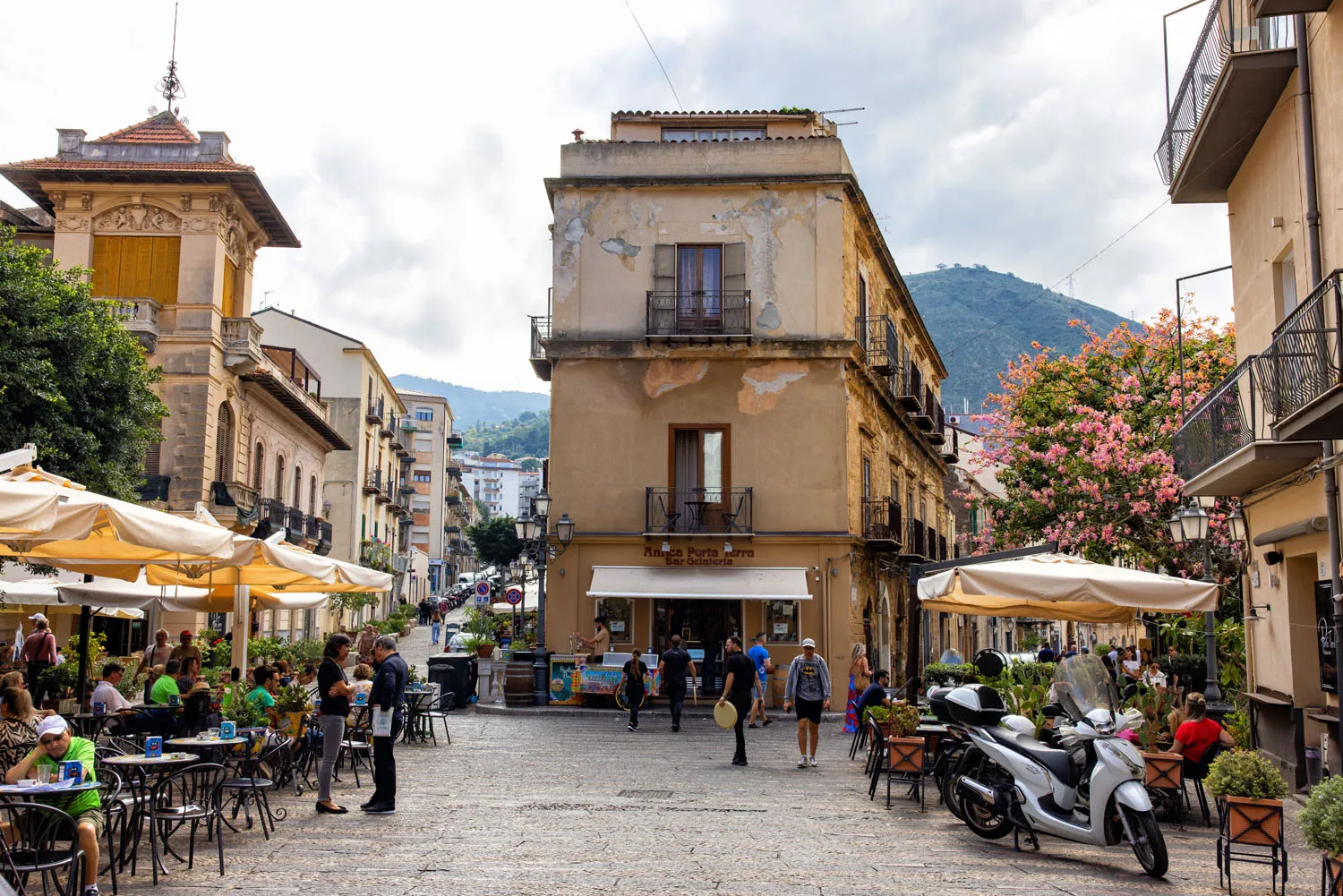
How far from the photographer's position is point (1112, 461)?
25.5 meters

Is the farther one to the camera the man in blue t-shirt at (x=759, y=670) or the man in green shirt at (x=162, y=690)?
the man in blue t-shirt at (x=759, y=670)

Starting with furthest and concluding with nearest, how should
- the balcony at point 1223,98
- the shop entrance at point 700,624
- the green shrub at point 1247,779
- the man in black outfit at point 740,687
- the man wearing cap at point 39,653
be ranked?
1. the shop entrance at point 700,624
2. the man wearing cap at point 39,653
3. the man in black outfit at point 740,687
4. the balcony at point 1223,98
5. the green shrub at point 1247,779

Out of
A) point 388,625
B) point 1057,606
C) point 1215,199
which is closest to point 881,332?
point 1215,199

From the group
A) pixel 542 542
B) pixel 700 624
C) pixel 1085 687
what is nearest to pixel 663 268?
pixel 542 542

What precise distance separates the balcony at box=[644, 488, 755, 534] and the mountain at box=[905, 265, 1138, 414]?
129030mm

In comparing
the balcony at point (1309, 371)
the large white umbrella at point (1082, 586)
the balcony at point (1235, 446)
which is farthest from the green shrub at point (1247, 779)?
the balcony at point (1235, 446)

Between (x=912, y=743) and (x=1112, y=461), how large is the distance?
1598 centimetres

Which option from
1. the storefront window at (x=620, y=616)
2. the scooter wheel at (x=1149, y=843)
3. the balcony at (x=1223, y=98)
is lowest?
the scooter wheel at (x=1149, y=843)

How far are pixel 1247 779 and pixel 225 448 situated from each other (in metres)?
28.4

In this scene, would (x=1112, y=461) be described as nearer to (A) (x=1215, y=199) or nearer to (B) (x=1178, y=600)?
(A) (x=1215, y=199)

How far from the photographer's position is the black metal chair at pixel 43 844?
652cm

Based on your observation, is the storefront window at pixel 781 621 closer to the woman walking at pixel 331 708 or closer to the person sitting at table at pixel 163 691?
the person sitting at table at pixel 163 691

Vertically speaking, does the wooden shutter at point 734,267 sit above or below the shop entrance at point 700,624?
above

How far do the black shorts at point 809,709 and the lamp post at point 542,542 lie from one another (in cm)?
925
